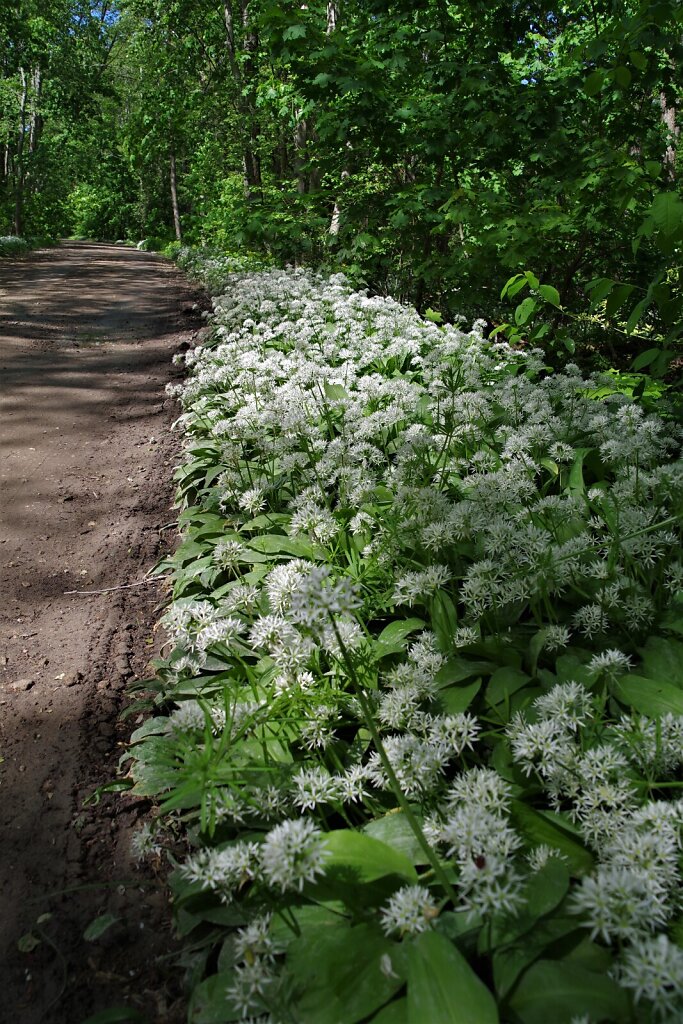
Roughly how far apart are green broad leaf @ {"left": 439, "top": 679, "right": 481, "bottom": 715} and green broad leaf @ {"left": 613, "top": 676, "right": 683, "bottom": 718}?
0.40 m

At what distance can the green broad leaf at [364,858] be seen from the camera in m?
1.50

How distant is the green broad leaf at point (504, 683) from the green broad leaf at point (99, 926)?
1.21 metres

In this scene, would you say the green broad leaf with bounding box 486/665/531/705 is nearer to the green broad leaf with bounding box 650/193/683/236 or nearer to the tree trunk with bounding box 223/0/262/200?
the green broad leaf with bounding box 650/193/683/236

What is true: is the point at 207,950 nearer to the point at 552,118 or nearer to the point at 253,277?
the point at 552,118

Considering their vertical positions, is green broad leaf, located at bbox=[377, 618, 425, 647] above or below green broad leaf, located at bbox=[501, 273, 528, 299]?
below

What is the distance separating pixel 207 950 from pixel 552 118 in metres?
6.90

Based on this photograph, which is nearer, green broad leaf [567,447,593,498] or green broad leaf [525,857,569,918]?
green broad leaf [525,857,569,918]

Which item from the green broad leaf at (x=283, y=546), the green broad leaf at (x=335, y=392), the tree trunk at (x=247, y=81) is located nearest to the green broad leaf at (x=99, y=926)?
the green broad leaf at (x=283, y=546)

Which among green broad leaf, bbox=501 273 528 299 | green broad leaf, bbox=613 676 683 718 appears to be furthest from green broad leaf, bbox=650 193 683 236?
green broad leaf, bbox=501 273 528 299

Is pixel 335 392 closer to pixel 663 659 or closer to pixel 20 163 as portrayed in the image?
pixel 663 659

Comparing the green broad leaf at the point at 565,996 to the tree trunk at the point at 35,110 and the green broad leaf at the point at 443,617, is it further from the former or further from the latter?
the tree trunk at the point at 35,110

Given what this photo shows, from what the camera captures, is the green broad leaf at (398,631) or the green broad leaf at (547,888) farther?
the green broad leaf at (398,631)

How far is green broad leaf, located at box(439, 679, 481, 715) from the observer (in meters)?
1.98

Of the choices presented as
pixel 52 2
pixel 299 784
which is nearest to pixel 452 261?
pixel 299 784
